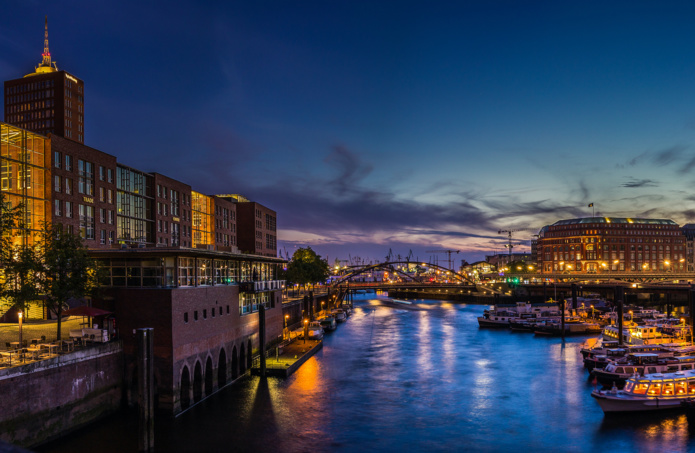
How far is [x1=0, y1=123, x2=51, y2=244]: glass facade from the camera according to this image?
56438 millimetres

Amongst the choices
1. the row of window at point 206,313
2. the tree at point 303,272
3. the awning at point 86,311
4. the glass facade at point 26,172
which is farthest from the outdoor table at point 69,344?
the tree at point 303,272

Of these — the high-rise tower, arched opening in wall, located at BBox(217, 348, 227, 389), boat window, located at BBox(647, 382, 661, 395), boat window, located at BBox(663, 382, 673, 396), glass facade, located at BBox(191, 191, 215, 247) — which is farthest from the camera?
the high-rise tower

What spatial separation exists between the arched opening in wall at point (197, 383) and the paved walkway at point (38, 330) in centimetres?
944

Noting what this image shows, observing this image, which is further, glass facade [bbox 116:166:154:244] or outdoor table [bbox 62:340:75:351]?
glass facade [bbox 116:166:154:244]

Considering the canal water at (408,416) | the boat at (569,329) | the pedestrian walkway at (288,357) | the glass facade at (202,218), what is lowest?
the boat at (569,329)

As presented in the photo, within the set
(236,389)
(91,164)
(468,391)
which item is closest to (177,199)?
(91,164)

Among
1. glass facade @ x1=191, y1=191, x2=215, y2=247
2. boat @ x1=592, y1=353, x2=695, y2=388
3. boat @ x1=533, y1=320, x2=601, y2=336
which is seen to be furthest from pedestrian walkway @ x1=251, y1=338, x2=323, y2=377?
glass facade @ x1=191, y1=191, x2=215, y2=247

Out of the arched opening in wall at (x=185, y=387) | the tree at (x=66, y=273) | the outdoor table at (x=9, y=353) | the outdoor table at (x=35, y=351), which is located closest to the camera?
the outdoor table at (x=9, y=353)

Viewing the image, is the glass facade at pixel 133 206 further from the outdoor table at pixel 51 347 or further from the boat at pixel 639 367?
the boat at pixel 639 367

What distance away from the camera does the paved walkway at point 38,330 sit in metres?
39.8

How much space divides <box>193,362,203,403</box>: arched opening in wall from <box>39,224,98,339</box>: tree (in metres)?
9.75

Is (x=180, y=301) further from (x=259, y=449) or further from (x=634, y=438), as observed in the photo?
(x=634, y=438)

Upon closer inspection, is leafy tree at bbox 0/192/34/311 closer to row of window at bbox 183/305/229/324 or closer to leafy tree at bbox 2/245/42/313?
leafy tree at bbox 2/245/42/313

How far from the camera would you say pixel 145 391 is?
31672 mm
